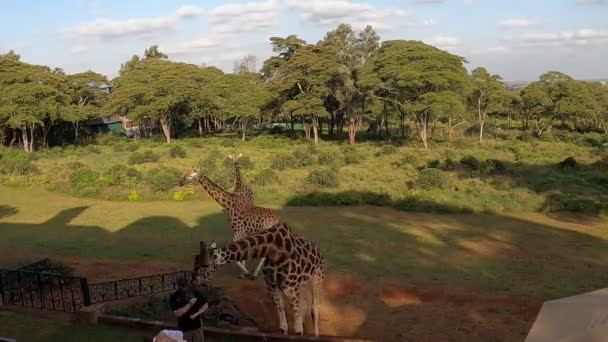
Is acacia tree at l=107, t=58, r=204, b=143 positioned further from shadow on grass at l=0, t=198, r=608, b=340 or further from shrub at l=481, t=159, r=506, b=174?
shrub at l=481, t=159, r=506, b=174

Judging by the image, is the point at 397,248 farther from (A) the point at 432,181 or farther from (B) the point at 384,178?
(B) the point at 384,178

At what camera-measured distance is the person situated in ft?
22.1

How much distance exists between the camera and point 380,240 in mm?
17562

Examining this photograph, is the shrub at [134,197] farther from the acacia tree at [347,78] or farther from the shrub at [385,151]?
the acacia tree at [347,78]

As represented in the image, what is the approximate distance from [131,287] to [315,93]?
115ft

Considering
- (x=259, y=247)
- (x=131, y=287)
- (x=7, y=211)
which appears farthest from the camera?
(x=7, y=211)

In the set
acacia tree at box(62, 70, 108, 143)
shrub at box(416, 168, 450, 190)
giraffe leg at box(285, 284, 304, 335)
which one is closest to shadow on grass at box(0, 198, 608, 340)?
giraffe leg at box(285, 284, 304, 335)

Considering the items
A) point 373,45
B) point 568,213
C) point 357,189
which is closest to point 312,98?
point 373,45

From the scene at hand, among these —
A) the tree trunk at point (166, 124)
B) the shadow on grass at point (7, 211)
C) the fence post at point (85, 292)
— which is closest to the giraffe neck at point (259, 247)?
the fence post at point (85, 292)

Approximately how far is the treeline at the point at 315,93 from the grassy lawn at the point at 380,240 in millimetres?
20701

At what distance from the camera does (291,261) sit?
951 cm

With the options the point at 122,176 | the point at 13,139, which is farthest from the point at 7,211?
the point at 13,139

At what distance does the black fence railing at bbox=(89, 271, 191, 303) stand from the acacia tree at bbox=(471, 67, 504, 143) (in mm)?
38969

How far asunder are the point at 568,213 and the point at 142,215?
17.3 m
